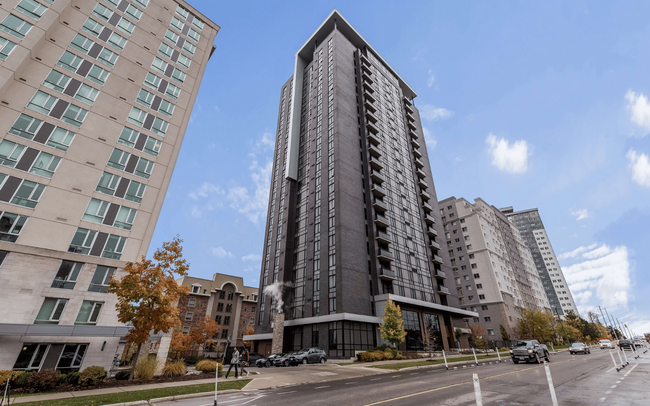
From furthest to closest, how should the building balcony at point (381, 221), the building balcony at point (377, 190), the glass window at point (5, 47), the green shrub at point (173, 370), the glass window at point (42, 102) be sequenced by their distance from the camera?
1. the building balcony at point (377, 190)
2. the building balcony at point (381, 221)
3. the glass window at point (42, 102)
4. the glass window at point (5, 47)
5. the green shrub at point (173, 370)

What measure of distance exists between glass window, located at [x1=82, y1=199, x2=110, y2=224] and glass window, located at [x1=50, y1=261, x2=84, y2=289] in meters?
3.96

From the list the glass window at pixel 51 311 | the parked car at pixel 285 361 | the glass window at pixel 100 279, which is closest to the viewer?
the glass window at pixel 51 311

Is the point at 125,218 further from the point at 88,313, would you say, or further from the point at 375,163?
the point at 375,163

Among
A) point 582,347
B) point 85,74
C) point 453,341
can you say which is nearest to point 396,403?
point 85,74

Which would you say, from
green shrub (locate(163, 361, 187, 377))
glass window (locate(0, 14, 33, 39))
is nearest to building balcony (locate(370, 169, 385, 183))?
green shrub (locate(163, 361, 187, 377))

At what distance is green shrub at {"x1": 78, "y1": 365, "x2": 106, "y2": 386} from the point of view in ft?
50.6

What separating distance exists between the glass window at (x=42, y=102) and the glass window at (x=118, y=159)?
5919 millimetres

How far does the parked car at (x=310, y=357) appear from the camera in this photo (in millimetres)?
30509

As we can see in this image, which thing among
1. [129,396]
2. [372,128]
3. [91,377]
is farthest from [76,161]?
[372,128]

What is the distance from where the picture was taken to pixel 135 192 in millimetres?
26688

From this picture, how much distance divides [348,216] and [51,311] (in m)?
34.1

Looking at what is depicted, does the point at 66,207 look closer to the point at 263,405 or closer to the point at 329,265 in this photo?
the point at 263,405

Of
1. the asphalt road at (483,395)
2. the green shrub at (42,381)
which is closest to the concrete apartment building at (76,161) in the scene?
the green shrub at (42,381)

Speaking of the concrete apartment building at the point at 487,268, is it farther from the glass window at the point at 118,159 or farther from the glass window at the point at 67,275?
the glass window at the point at 67,275
